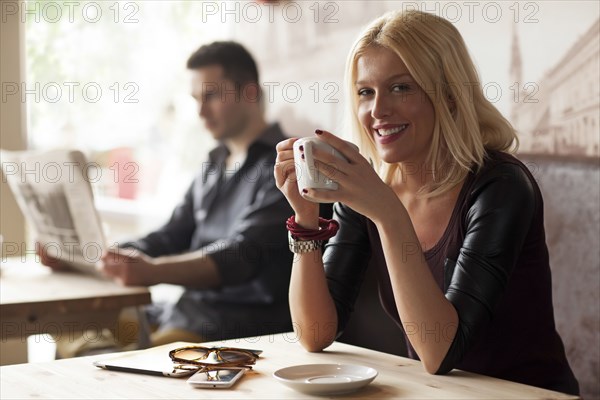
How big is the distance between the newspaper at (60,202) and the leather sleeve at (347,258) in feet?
2.68

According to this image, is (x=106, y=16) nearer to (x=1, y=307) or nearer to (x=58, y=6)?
(x=58, y=6)

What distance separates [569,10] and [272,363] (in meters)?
1.12

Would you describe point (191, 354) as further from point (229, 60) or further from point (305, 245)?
point (229, 60)

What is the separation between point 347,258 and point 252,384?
54 cm


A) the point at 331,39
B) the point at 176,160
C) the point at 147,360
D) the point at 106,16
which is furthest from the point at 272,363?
the point at 106,16

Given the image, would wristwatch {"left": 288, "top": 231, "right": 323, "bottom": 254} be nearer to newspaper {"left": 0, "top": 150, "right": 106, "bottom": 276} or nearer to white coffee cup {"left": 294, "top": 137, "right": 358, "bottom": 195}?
white coffee cup {"left": 294, "top": 137, "right": 358, "bottom": 195}

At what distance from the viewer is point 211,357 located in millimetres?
1330

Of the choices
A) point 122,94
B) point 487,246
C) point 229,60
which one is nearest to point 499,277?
point 487,246

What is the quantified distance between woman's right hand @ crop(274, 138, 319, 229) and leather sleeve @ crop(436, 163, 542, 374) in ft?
0.91

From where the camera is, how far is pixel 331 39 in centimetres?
277

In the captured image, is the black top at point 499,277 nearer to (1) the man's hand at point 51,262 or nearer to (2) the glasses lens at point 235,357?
(2) the glasses lens at point 235,357

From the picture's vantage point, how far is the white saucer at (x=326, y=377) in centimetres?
112
